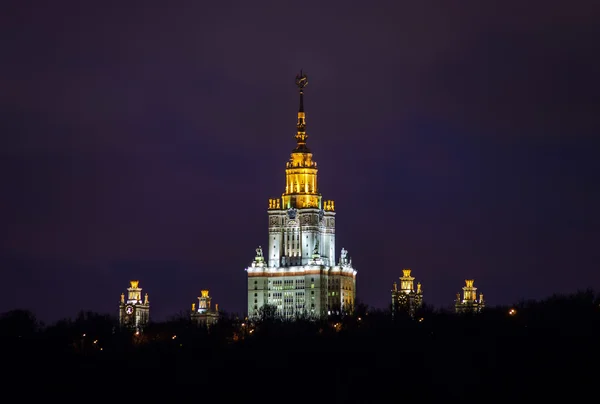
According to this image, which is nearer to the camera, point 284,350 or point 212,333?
point 284,350

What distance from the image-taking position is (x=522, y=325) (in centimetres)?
17038

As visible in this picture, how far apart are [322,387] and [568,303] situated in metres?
35.0

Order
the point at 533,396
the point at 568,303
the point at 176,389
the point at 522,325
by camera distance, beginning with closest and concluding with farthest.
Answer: the point at 533,396 < the point at 176,389 < the point at 522,325 < the point at 568,303

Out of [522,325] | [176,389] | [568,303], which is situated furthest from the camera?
[568,303]

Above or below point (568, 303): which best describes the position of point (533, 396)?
below

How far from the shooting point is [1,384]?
521 feet

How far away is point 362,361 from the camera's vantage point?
6334 inches

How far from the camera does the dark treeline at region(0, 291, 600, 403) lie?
150 m

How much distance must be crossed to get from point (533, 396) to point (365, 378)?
1339cm

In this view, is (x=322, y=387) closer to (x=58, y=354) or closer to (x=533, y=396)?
(x=533, y=396)

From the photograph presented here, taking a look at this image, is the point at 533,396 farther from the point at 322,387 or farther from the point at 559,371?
the point at 322,387

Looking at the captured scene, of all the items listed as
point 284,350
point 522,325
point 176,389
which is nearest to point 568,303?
point 522,325

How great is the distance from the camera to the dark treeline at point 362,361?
492ft

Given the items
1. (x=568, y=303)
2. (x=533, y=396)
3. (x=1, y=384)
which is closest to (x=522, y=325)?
(x=568, y=303)
